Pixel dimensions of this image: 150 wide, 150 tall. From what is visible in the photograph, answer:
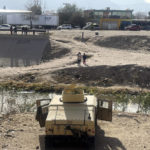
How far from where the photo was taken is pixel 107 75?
32.8 m

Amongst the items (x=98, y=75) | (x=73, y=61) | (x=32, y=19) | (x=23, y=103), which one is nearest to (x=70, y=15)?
(x=32, y=19)

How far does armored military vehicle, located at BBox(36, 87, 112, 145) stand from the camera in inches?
502

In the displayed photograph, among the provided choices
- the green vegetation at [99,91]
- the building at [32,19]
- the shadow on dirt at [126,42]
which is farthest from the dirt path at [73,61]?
the building at [32,19]

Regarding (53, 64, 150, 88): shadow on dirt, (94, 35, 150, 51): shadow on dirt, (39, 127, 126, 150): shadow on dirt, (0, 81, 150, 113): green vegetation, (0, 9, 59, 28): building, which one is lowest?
(0, 81, 150, 113): green vegetation

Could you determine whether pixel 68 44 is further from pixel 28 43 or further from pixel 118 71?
pixel 118 71

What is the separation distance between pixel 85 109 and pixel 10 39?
114 feet

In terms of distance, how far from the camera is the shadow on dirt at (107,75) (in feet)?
104

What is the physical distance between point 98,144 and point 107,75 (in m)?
18.5

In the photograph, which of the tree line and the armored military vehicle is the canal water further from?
the tree line

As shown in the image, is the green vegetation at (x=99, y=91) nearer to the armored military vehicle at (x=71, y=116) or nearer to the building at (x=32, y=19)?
the armored military vehicle at (x=71, y=116)

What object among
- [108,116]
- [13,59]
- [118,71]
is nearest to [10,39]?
[13,59]

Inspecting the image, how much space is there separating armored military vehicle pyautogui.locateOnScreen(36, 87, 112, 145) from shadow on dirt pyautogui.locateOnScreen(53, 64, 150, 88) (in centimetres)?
1670

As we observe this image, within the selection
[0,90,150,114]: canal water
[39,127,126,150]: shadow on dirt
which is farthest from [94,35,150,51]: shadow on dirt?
[39,127,126,150]: shadow on dirt

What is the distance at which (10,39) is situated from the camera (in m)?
46.9
